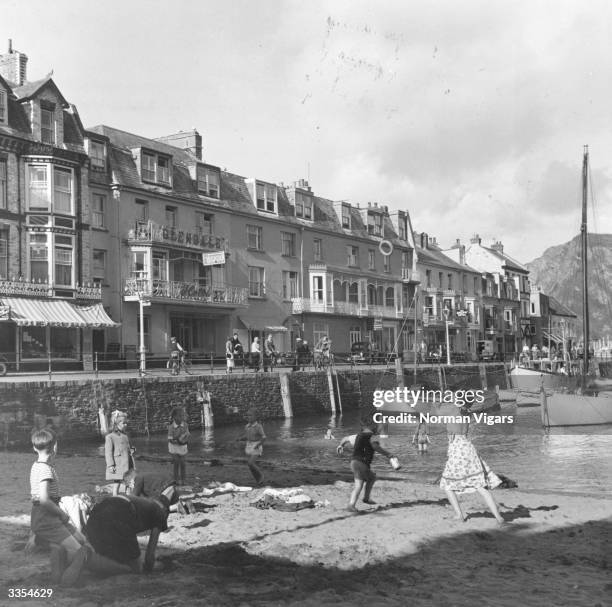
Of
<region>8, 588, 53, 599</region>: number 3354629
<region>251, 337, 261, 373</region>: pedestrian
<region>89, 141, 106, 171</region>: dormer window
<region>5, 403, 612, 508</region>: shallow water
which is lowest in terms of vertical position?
<region>5, 403, 612, 508</region>: shallow water

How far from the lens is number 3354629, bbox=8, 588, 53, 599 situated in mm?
6809

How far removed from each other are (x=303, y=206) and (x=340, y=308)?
773cm

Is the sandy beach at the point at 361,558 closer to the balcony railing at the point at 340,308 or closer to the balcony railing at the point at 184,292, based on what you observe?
the balcony railing at the point at 184,292

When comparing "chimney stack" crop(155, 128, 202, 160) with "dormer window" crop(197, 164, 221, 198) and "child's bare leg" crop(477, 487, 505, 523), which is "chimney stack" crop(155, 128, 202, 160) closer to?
"dormer window" crop(197, 164, 221, 198)

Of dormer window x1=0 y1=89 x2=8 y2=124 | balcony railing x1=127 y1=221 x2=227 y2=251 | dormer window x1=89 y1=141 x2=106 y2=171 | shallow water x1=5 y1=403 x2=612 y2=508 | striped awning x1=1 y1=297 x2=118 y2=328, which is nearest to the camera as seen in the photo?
shallow water x1=5 y1=403 x2=612 y2=508

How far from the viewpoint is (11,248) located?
32281mm

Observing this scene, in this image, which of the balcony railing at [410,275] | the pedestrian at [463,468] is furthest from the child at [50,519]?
the balcony railing at [410,275]

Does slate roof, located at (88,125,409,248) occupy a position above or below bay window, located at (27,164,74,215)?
above

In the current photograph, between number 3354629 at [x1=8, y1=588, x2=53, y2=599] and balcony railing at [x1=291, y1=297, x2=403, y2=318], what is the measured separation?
42.1 meters

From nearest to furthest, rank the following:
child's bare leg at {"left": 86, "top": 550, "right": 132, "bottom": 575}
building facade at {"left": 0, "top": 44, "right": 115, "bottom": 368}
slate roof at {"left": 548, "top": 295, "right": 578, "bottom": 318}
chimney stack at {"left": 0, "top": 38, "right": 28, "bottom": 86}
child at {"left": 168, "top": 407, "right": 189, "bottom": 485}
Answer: child's bare leg at {"left": 86, "top": 550, "right": 132, "bottom": 575} → child at {"left": 168, "top": 407, "right": 189, "bottom": 485} → building facade at {"left": 0, "top": 44, "right": 115, "bottom": 368} → chimney stack at {"left": 0, "top": 38, "right": 28, "bottom": 86} → slate roof at {"left": 548, "top": 295, "right": 578, "bottom": 318}

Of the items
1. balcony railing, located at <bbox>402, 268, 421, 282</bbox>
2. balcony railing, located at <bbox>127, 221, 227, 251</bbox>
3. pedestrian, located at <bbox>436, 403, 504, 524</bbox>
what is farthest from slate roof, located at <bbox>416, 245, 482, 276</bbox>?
pedestrian, located at <bbox>436, 403, 504, 524</bbox>

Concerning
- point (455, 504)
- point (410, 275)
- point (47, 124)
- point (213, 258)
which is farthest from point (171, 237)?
point (455, 504)

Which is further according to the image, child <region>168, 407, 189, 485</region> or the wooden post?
the wooden post

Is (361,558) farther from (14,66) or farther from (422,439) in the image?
(14,66)
